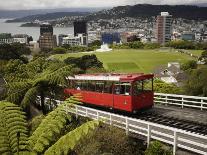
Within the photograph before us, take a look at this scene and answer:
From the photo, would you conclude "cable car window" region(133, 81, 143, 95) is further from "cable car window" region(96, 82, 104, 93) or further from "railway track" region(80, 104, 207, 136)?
"cable car window" region(96, 82, 104, 93)

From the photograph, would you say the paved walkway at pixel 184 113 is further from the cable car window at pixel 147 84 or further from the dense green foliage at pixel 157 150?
the dense green foliage at pixel 157 150

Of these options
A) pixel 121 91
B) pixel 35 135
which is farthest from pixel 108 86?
pixel 35 135

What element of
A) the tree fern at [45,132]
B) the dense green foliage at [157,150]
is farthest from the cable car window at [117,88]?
the tree fern at [45,132]

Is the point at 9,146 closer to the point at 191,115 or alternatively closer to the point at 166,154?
the point at 166,154

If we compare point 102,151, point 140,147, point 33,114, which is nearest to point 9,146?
point 102,151

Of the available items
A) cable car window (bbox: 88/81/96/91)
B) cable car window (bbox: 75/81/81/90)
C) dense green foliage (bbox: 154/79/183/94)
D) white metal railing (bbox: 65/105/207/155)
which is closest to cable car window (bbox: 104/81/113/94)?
cable car window (bbox: 88/81/96/91)

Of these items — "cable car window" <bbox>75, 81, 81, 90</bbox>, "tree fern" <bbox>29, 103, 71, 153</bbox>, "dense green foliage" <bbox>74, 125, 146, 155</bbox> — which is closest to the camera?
"tree fern" <bbox>29, 103, 71, 153</bbox>
